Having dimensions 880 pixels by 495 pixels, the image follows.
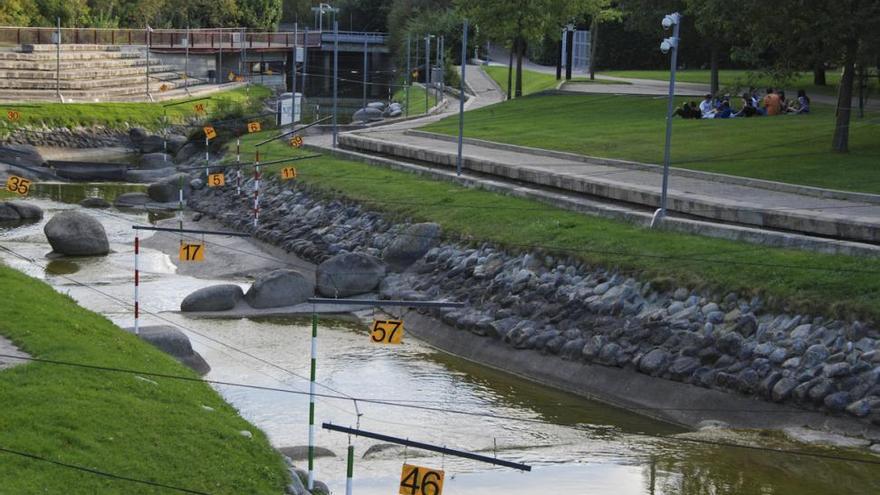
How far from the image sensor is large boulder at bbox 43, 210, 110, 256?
35531 millimetres

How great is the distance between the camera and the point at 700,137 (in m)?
43.4

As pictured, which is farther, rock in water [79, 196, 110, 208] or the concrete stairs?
the concrete stairs

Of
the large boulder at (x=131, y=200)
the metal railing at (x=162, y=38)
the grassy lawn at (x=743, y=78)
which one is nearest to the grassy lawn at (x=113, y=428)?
the grassy lawn at (x=743, y=78)

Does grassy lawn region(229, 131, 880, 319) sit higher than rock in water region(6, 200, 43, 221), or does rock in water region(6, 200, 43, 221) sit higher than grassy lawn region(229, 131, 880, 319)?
grassy lawn region(229, 131, 880, 319)

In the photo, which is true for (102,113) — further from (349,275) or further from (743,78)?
(349,275)

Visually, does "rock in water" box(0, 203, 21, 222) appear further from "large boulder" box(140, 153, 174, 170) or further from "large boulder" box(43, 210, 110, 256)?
"large boulder" box(140, 153, 174, 170)

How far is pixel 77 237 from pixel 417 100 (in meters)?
44.3

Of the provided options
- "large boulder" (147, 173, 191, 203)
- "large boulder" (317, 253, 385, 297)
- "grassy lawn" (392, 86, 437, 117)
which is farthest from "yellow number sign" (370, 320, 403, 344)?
"grassy lawn" (392, 86, 437, 117)

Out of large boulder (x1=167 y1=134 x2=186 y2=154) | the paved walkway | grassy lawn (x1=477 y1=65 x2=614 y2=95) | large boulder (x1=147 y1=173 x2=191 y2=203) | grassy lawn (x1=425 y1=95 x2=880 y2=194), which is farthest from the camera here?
grassy lawn (x1=477 y1=65 x2=614 y2=95)

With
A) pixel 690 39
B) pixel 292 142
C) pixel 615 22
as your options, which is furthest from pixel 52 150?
pixel 615 22

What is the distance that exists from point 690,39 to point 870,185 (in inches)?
1163

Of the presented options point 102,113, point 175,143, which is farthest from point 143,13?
point 175,143

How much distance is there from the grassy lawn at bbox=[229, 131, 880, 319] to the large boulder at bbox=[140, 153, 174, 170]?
18171 mm

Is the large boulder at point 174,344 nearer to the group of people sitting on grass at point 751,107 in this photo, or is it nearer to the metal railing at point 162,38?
the group of people sitting on grass at point 751,107
